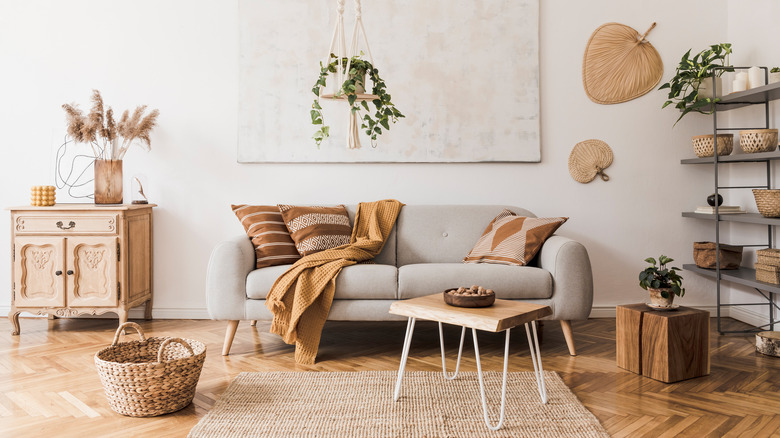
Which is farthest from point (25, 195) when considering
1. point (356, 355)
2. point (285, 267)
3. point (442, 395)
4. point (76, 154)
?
point (442, 395)

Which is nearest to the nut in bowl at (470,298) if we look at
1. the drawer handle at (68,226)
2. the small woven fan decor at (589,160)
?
the small woven fan decor at (589,160)

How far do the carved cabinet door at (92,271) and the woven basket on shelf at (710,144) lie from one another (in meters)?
3.91

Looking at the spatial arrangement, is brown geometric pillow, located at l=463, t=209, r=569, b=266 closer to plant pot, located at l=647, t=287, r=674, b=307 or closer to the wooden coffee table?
plant pot, located at l=647, t=287, r=674, b=307

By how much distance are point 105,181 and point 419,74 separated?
2282 millimetres

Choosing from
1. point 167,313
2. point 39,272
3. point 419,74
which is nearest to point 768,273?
point 419,74

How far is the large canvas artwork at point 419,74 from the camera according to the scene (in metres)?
4.16

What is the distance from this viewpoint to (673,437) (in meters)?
2.13

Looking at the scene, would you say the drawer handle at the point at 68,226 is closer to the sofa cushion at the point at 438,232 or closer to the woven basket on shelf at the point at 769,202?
the sofa cushion at the point at 438,232

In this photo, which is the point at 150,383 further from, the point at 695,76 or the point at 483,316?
the point at 695,76

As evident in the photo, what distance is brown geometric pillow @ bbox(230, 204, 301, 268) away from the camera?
11.4 ft

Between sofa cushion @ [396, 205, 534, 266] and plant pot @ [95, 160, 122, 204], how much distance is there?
194 centimetres

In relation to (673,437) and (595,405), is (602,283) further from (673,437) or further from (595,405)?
(673,437)

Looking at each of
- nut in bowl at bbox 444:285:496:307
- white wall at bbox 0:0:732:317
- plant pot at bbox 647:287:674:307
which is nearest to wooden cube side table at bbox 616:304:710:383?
plant pot at bbox 647:287:674:307

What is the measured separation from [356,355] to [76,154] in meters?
2.59
